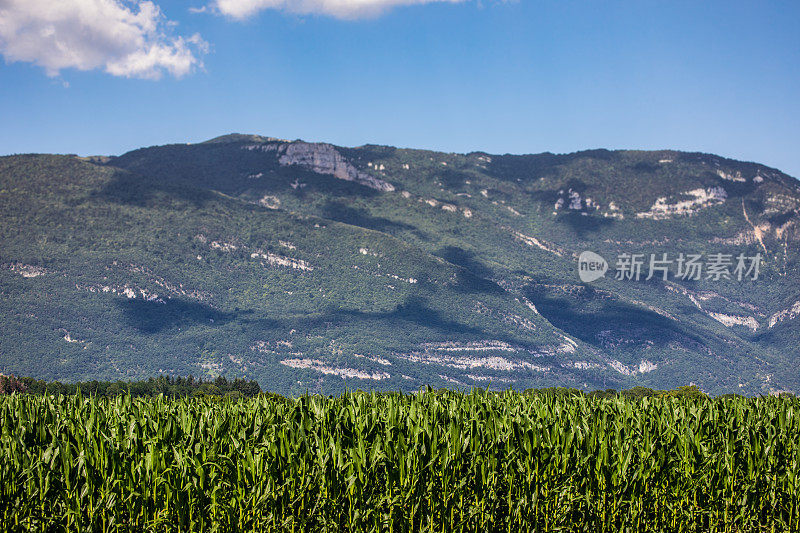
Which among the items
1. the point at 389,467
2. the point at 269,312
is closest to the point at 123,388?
the point at 389,467

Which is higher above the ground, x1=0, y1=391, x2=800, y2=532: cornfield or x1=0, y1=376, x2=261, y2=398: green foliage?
x1=0, y1=391, x2=800, y2=532: cornfield

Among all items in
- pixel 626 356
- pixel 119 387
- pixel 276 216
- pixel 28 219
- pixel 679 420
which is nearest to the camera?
pixel 679 420

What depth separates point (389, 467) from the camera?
354 inches

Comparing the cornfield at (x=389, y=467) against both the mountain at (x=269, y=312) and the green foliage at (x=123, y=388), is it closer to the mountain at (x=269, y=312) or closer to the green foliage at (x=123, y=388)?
the green foliage at (x=123, y=388)

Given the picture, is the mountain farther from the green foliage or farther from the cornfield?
the cornfield

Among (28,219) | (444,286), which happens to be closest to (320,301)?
(444,286)

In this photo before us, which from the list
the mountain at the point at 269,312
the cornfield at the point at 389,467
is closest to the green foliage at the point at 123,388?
the cornfield at the point at 389,467

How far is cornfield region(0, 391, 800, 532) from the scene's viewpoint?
8.48m

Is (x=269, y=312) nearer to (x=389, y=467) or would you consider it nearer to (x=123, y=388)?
(x=123, y=388)

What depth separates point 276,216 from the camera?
7766 inches

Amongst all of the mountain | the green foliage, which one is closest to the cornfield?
the green foliage

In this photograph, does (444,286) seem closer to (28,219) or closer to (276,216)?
(276,216)

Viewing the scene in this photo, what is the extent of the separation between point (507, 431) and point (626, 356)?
17919cm

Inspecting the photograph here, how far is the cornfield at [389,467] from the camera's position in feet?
27.8
